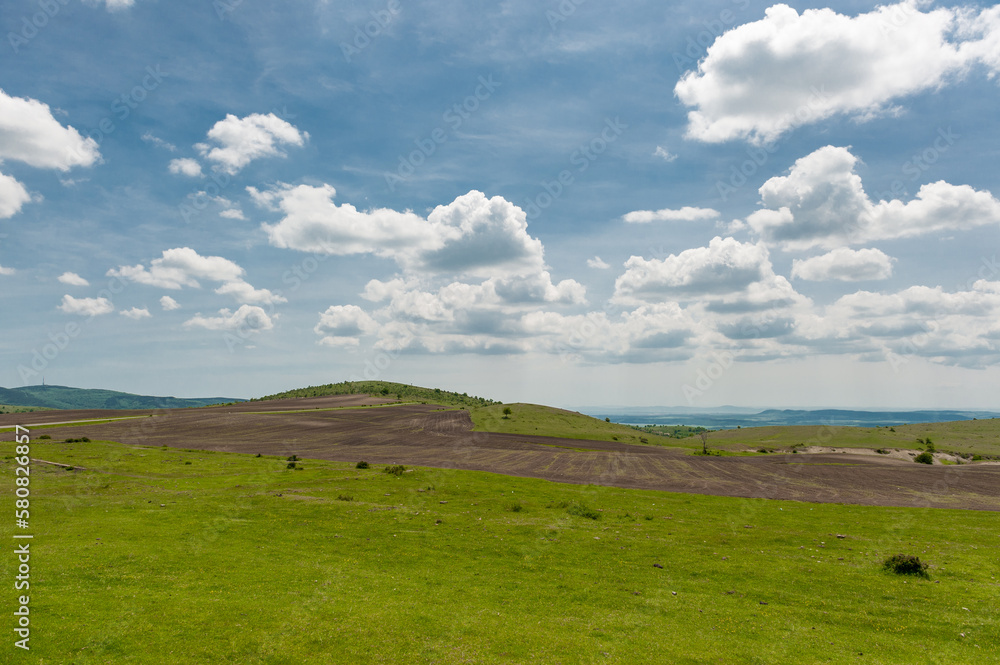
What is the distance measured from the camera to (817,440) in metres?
128

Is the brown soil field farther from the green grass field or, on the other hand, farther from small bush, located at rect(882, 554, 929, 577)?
small bush, located at rect(882, 554, 929, 577)

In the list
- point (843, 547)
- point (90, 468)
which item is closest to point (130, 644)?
point (843, 547)

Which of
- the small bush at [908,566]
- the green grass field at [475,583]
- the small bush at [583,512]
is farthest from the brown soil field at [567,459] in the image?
the small bush at [908,566]

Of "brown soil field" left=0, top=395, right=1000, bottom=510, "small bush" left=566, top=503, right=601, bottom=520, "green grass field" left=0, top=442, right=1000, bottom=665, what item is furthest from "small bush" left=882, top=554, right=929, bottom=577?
"brown soil field" left=0, top=395, right=1000, bottom=510

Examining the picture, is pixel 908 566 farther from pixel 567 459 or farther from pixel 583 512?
pixel 567 459

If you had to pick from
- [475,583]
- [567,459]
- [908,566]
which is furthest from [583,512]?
[567,459]

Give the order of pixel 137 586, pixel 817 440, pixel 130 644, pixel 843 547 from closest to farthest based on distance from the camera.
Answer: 1. pixel 130 644
2. pixel 137 586
3. pixel 843 547
4. pixel 817 440

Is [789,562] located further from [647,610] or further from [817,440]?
[817,440]

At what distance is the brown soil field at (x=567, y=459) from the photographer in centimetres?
5444

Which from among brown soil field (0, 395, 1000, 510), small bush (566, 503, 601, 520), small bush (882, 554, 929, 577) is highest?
small bush (882, 554, 929, 577)

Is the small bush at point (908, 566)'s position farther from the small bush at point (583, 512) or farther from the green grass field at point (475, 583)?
the small bush at point (583, 512)

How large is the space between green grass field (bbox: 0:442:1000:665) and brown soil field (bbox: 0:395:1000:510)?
18473mm

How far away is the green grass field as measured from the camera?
14000 mm

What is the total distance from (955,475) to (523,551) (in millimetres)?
81165
